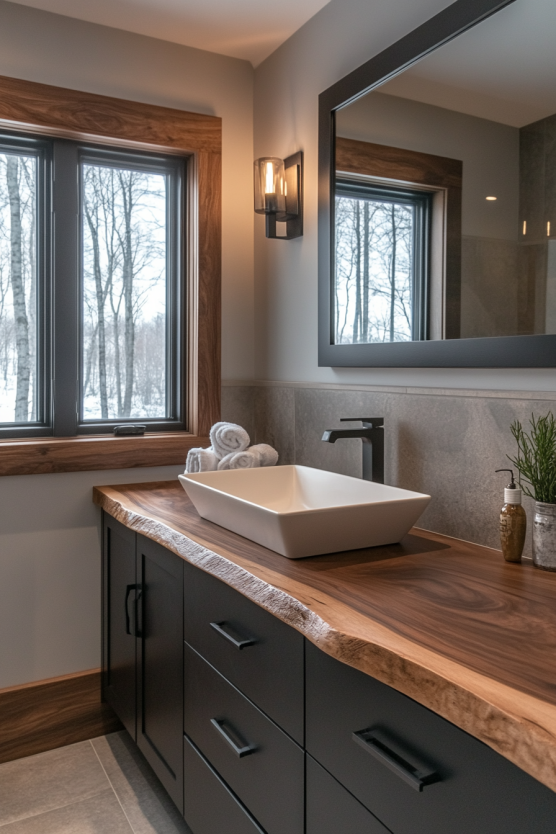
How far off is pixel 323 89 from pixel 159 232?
0.78 metres

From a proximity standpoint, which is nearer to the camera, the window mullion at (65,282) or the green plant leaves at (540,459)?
the green plant leaves at (540,459)

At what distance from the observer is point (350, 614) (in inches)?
42.0

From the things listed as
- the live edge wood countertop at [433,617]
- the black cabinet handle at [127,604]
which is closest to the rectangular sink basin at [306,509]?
the live edge wood countertop at [433,617]

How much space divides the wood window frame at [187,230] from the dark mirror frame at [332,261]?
517 millimetres

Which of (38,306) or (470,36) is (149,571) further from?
(470,36)

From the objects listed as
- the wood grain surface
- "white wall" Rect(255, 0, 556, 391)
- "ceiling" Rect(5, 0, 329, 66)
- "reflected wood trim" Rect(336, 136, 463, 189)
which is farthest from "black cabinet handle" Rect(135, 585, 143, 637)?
"ceiling" Rect(5, 0, 329, 66)

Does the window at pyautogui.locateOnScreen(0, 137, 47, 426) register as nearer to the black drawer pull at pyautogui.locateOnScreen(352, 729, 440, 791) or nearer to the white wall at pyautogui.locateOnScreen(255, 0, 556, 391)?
the white wall at pyautogui.locateOnScreen(255, 0, 556, 391)

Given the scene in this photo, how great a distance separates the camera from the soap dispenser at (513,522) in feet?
4.48

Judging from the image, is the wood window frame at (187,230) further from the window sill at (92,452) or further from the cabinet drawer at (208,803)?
the cabinet drawer at (208,803)

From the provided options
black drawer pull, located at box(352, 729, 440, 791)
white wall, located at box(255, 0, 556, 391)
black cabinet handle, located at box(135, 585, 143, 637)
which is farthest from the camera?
black cabinet handle, located at box(135, 585, 143, 637)

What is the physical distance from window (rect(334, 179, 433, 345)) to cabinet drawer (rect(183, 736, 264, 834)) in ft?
3.78

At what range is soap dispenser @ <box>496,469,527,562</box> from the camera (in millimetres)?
1366

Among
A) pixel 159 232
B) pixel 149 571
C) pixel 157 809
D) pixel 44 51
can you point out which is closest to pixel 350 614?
pixel 149 571

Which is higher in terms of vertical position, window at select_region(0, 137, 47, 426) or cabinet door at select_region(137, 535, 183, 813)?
window at select_region(0, 137, 47, 426)
